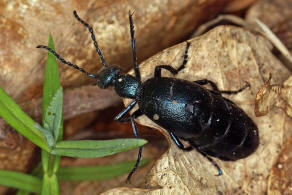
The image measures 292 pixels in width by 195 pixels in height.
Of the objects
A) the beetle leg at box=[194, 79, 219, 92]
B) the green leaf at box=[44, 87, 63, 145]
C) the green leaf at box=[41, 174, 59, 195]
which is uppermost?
the green leaf at box=[44, 87, 63, 145]

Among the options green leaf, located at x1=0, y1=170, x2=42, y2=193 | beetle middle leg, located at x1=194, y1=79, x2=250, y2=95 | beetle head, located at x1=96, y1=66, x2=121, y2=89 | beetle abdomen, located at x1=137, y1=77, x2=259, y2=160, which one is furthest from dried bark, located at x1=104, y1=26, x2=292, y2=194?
green leaf, located at x1=0, y1=170, x2=42, y2=193

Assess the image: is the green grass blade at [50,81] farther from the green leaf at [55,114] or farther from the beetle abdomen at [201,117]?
the beetle abdomen at [201,117]

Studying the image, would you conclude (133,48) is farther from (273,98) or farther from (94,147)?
(273,98)

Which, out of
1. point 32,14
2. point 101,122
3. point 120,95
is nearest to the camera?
point 32,14

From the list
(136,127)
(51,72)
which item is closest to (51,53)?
(51,72)

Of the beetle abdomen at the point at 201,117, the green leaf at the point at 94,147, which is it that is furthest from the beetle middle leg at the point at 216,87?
the green leaf at the point at 94,147

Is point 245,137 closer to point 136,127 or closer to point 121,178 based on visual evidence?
point 136,127

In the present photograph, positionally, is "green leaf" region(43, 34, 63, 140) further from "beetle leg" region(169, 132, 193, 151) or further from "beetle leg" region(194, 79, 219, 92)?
"beetle leg" region(194, 79, 219, 92)
